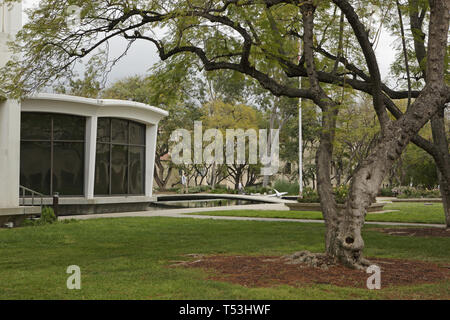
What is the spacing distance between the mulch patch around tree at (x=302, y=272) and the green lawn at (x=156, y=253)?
1.02 feet

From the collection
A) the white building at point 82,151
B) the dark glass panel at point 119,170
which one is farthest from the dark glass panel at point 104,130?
the dark glass panel at point 119,170

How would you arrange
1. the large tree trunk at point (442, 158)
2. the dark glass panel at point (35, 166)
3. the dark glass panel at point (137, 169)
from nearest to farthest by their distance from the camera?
the large tree trunk at point (442, 158) → the dark glass panel at point (35, 166) → the dark glass panel at point (137, 169)

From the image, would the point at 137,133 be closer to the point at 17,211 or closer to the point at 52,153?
the point at 52,153

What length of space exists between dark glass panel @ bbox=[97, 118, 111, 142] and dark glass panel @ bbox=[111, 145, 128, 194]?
711 mm

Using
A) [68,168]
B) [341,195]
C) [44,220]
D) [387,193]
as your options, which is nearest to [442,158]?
[341,195]

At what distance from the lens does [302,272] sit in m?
7.86

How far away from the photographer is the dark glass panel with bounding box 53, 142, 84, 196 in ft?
77.4

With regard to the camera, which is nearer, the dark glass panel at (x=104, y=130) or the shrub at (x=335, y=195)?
the shrub at (x=335, y=195)

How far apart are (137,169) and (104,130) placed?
3.19 meters

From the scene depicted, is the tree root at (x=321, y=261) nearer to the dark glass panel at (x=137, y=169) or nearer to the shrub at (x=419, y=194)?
the dark glass panel at (x=137, y=169)

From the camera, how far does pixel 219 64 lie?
35.9 feet

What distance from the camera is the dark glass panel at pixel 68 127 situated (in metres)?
23.6

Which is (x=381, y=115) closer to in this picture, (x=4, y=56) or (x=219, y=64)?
(x=219, y=64)

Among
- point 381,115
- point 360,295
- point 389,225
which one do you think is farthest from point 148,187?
point 360,295
